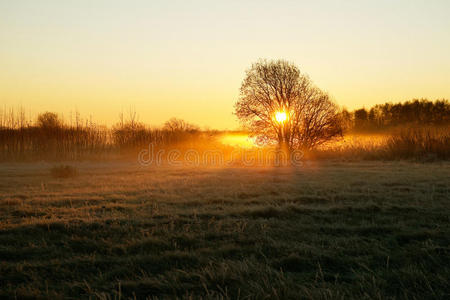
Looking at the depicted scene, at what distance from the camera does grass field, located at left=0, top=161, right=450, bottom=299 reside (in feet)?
11.3

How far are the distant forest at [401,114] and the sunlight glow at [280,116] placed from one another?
23.6m

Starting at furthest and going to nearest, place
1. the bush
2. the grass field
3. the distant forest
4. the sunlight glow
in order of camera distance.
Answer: the distant forest → the sunlight glow → the bush → the grass field

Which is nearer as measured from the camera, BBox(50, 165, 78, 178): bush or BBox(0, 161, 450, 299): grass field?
BBox(0, 161, 450, 299): grass field

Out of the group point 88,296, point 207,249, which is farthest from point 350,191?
point 88,296

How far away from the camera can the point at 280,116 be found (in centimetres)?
2952

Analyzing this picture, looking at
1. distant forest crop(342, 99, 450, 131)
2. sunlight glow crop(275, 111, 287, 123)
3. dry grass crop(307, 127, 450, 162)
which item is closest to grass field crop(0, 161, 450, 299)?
dry grass crop(307, 127, 450, 162)

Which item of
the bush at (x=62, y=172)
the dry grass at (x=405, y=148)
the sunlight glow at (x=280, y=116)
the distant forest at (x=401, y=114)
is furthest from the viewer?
the distant forest at (x=401, y=114)

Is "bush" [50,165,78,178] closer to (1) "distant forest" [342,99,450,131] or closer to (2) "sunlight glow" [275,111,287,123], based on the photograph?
(2) "sunlight glow" [275,111,287,123]

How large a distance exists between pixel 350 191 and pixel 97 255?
6.79 meters

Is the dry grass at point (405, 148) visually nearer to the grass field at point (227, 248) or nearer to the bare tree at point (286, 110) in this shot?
the bare tree at point (286, 110)

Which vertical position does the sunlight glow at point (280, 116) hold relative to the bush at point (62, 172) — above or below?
above

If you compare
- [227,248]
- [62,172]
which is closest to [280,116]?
[62,172]

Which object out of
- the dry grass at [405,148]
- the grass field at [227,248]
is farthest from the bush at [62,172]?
the dry grass at [405,148]

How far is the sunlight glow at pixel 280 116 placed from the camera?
96.4 feet
